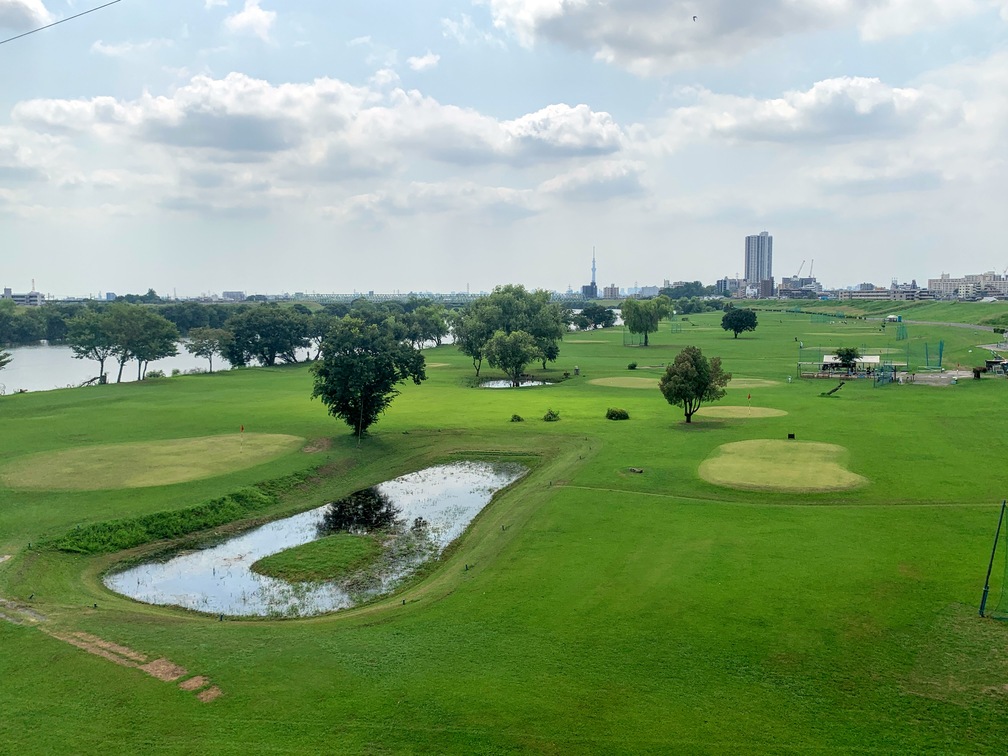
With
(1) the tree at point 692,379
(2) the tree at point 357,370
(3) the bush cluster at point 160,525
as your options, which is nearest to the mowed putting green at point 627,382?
(1) the tree at point 692,379

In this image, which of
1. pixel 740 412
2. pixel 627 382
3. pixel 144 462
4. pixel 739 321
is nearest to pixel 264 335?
pixel 627 382

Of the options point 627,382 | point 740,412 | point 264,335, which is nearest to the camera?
point 740,412

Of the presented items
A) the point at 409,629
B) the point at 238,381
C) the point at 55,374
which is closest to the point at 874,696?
the point at 409,629

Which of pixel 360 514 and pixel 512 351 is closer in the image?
pixel 360 514

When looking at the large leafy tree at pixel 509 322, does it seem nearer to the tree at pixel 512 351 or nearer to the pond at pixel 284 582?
the tree at pixel 512 351

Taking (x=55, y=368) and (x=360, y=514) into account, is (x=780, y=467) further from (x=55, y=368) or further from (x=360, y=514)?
(x=55, y=368)

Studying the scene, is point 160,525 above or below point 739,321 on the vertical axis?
below

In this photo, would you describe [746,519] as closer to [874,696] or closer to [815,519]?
[815,519]
